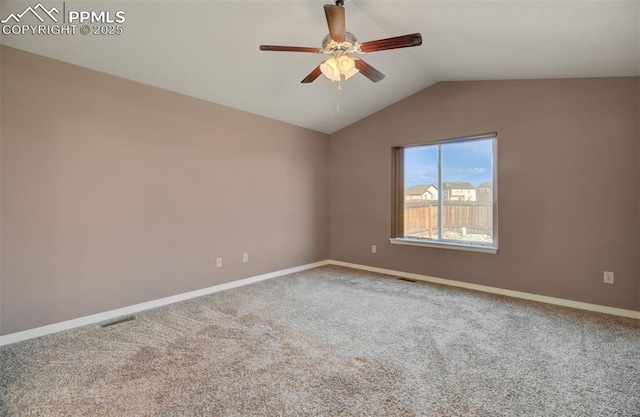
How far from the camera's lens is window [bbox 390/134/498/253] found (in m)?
3.89

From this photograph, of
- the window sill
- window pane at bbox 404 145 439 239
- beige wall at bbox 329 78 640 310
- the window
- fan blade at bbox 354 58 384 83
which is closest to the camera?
fan blade at bbox 354 58 384 83

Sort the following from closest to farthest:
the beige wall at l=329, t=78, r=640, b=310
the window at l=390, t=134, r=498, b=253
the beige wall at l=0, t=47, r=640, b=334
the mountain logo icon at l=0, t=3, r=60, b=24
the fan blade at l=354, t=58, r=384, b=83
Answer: the mountain logo icon at l=0, t=3, r=60, b=24 < the fan blade at l=354, t=58, r=384, b=83 < the beige wall at l=0, t=47, r=640, b=334 < the beige wall at l=329, t=78, r=640, b=310 < the window at l=390, t=134, r=498, b=253

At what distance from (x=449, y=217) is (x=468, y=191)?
0.46 m

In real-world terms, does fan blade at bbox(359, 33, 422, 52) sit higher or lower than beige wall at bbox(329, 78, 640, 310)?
higher

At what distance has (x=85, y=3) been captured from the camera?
2.13 m

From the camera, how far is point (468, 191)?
160 inches

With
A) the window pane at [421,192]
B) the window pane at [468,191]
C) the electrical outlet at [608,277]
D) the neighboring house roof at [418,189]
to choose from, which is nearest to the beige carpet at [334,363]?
the electrical outlet at [608,277]

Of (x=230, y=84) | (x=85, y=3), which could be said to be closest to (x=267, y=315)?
(x=230, y=84)

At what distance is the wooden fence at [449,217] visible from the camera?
3.93m

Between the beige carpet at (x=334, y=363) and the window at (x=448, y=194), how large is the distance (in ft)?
3.71

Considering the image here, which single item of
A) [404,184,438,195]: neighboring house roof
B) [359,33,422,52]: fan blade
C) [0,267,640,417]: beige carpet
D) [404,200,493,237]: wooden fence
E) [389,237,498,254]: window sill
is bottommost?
[0,267,640,417]: beige carpet

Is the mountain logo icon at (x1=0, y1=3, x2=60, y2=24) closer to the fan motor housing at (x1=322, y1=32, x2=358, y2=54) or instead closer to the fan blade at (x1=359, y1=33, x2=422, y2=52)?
the fan motor housing at (x1=322, y1=32, x2=358, y2=54)

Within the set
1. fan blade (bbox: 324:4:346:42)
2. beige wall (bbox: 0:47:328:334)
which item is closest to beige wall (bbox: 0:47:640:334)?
beige wall (bbox: 0:47:328:334)

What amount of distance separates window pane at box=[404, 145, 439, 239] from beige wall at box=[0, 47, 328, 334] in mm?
2157
